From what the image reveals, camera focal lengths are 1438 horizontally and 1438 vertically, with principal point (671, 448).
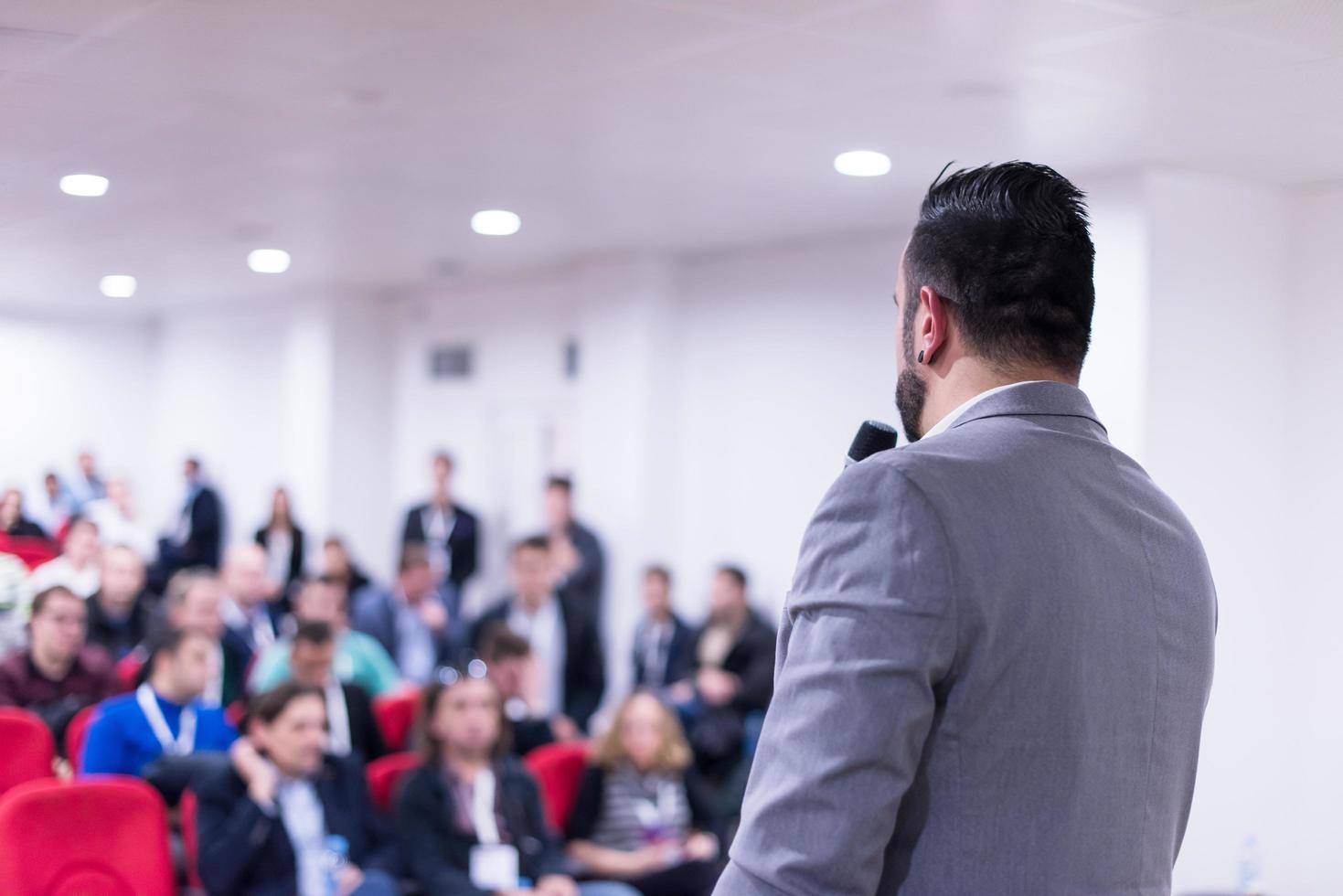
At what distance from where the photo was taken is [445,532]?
9.93m

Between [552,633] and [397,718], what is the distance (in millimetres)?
1518

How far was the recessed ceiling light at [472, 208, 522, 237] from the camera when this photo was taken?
7.07 metres

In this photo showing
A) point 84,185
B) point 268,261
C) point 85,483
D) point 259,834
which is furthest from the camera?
point 85,483

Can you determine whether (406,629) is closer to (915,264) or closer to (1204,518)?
(1204,518)

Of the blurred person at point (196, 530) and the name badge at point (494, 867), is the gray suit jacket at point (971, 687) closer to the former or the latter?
the name badge at point (494, 867)

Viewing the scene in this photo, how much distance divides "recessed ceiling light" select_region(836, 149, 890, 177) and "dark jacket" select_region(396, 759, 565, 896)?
8.34 feet

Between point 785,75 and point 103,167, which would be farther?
point 103,167

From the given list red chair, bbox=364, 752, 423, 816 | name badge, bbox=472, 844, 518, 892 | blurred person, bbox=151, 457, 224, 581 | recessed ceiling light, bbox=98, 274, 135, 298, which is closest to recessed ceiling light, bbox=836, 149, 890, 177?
red chair, bbox=364, 752, 423, 816

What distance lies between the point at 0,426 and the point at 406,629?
7156 mm

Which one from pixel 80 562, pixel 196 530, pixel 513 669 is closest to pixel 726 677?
pixel 513 669

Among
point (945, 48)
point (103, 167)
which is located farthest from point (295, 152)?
point (945, 48)

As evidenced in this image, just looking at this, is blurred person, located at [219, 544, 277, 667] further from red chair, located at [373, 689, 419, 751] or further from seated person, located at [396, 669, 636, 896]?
seated person, located at [396, 669, 636, 896]

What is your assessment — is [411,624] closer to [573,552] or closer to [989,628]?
[573,552]

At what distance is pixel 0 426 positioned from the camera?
512 inches
